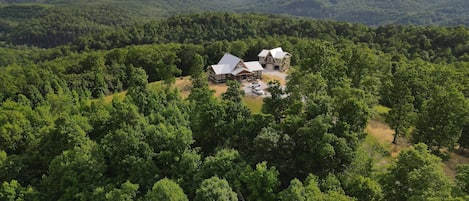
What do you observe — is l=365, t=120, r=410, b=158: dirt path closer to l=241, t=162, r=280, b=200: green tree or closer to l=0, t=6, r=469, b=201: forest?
l=0, t=6, r=469, b=201: forest

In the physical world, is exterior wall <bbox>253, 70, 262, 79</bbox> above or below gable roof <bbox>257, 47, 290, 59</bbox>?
below

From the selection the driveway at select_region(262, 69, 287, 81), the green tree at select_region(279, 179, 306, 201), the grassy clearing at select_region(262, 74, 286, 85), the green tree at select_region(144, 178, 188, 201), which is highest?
the green tree at select_region(279, 179, 306, 201)

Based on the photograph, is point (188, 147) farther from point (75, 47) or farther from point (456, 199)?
point (75, 47)

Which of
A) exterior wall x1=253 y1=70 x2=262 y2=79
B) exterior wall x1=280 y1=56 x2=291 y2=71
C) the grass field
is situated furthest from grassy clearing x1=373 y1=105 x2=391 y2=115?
exterior wall x1=280 y1=56 x2=291 y2=71

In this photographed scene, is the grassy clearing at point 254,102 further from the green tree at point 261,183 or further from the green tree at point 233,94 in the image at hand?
the green tree at point 261,183

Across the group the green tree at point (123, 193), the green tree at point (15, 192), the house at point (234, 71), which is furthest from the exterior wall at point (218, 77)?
the green tree at point (123, 193)

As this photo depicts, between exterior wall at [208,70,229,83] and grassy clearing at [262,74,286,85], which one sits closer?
exterior wall at [208,70,229,83]

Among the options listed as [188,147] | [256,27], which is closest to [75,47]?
[256,27]

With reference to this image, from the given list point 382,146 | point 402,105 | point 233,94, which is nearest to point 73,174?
point 233,94
